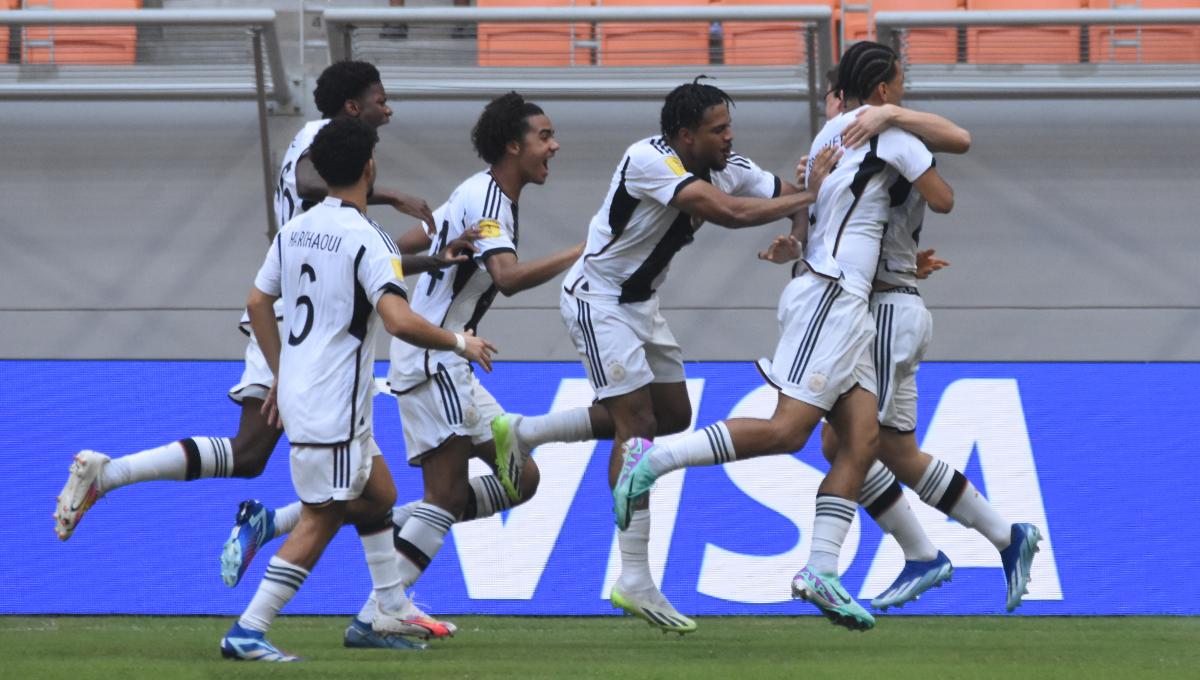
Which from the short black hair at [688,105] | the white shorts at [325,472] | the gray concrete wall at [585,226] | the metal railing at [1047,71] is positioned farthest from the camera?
the metal railing at [1047,71]

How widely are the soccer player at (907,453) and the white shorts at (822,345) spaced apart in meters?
0.27

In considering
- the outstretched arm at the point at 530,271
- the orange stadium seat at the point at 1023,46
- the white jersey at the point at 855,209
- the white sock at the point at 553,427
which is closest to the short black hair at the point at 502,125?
the outstretched arm at the point at 530,271

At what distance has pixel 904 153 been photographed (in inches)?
230

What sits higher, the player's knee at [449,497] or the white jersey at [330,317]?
the white jersey at [330,317]

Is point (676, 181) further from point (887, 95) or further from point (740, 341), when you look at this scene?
point (740, 341)

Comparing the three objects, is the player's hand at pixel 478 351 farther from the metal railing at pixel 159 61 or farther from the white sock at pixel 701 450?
the metal railing at pixel 159 61

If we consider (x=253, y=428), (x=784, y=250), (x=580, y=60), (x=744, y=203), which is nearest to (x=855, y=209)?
(x=784, y=250)

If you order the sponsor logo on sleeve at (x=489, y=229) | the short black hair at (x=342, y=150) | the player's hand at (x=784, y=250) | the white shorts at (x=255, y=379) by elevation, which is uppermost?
the short black hair at (x=342, y=150)

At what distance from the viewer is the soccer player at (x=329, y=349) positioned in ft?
17.0

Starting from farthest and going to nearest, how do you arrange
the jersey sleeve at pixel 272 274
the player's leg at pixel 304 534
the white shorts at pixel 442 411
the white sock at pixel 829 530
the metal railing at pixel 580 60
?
the metal railing at pixel 580 60, the white shorts at pixel 442 411, the white sock at pixel 829 530, the jersey sleeve at pixel 272 274, the player's leg at pixel 304 534

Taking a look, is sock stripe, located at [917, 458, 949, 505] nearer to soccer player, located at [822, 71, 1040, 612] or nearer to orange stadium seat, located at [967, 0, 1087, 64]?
soccer player, located at [822, 71, 1040, 612]

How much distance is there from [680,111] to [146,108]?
597 centimetres

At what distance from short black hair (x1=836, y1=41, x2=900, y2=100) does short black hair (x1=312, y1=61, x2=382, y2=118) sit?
2042 millimetres

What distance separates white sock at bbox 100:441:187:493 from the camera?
6.36 metres
